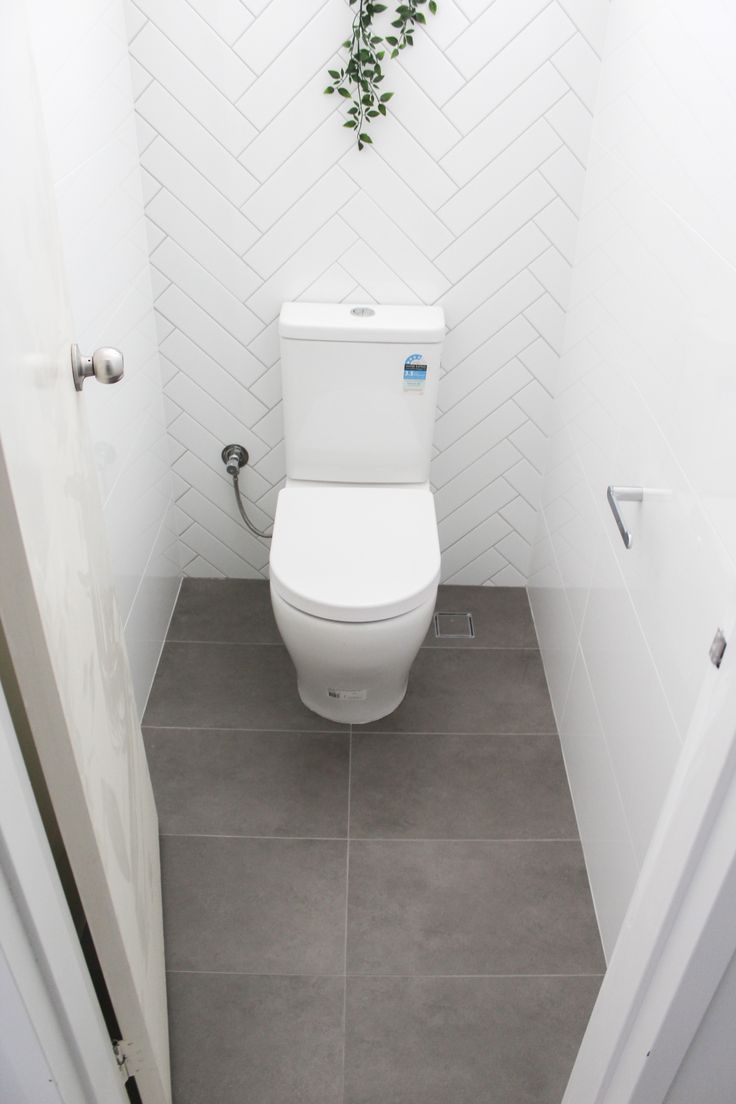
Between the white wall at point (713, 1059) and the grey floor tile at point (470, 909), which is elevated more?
the white wall at point (713, 1059)

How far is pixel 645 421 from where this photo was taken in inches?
60.2

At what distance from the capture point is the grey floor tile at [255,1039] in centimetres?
147

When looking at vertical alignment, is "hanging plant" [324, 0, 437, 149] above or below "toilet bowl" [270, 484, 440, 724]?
above

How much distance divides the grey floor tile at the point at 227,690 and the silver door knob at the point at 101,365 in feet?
3.74

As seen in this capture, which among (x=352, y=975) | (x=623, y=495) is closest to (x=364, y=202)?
(x=623, y=495)

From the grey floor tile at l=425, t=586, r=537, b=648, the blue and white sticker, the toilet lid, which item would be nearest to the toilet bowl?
the toilet lid

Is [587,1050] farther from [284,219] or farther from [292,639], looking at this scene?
[284,219]

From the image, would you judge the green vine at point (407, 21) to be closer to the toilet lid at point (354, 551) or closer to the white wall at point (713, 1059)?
the toilet lid at point (354, 551)

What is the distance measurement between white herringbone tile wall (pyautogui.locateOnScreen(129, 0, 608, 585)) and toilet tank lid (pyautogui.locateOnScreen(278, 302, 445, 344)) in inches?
3.5

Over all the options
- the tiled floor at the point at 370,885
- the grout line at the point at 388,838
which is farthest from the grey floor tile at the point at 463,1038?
the grout line at the point at 388,838

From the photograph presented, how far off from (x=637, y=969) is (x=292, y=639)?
1019mm

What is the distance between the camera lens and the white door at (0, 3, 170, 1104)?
2.78ft

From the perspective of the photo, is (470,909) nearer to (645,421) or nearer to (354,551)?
(354,551)

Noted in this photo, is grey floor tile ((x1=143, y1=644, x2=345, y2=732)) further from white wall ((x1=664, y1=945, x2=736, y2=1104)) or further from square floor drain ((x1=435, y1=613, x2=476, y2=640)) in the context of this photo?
white wall ((x1=664, y1=945, x2=736, y2=1104))
